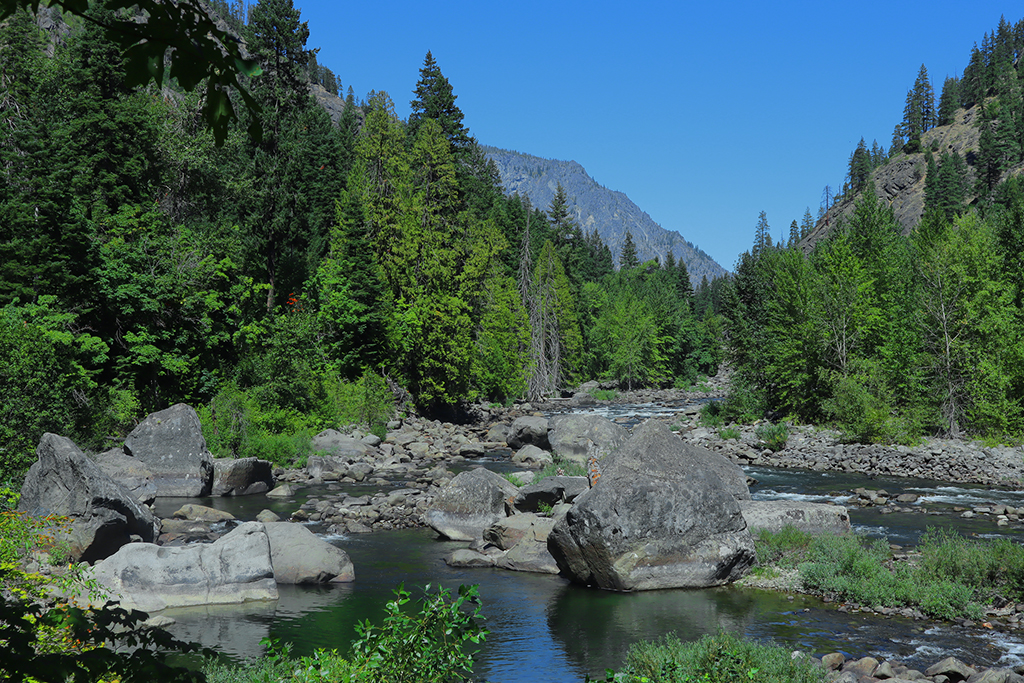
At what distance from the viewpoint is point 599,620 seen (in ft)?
42.8

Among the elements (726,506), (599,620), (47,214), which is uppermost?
(47,214)

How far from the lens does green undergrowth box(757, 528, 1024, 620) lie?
13008 mm

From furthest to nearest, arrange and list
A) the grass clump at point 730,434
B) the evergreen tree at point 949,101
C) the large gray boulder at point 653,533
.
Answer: the evergreen tree at point 949,101, the grass clump at point 730,434, the large gray boulder at point 653,533

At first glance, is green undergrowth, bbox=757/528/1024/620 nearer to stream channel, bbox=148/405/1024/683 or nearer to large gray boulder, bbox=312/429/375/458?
stream channel, bbox=148/405/1024/683

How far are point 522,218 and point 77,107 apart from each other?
49.0m

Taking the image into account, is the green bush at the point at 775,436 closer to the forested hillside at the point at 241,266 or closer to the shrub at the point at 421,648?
the forested hillside at the point at 241,266

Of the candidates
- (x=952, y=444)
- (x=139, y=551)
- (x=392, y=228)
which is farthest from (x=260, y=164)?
(x=952, y=444)

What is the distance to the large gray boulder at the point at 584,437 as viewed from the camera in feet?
89.5

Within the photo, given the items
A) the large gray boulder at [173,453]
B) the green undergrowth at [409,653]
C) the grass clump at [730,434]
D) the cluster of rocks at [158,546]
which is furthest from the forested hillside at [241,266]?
the grass clump at [730,434]

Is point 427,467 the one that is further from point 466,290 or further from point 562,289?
point 562,289

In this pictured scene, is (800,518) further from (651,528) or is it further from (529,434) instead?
(529,434)

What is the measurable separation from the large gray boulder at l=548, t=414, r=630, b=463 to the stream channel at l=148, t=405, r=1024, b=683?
418 inches

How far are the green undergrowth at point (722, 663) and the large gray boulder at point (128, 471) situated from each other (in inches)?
670

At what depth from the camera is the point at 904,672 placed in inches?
401
